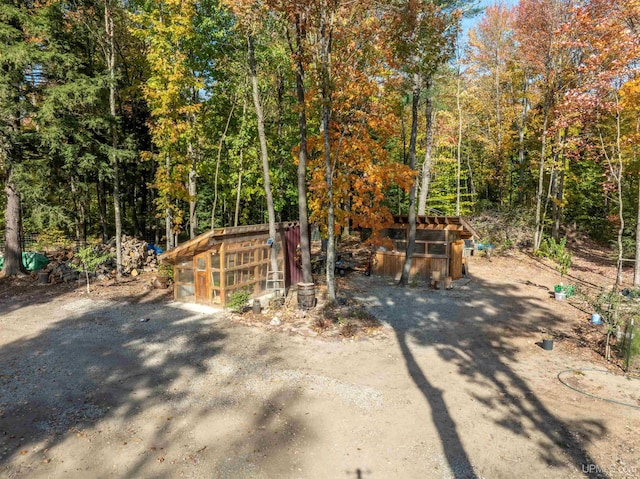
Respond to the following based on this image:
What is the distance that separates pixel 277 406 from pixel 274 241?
305 inches

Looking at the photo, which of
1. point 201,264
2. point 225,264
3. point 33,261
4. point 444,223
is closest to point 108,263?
point 33,261

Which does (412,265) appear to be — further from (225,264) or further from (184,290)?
(184,290)

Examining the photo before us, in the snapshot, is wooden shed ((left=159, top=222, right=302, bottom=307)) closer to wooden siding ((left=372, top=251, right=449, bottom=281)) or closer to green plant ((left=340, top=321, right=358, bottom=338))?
green plant ((left=340, top=321, right=358, bottom=338))

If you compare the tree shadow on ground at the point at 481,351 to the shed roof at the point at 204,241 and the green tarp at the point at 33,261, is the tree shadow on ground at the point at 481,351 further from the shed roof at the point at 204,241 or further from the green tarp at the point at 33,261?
the green tarp at the point at 33,261

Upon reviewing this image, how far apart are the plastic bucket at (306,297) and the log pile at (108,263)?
9015 millimetres

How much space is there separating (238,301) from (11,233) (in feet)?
36.2

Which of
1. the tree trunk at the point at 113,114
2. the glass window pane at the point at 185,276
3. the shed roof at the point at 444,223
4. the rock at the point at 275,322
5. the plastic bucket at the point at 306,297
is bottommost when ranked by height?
the rock at the point at 275,322

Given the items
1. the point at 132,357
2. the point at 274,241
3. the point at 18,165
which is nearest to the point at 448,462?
the point at 132,357

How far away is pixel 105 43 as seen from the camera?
55.9 feet

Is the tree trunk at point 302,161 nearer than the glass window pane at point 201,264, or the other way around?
the tree trunk at point 302,161

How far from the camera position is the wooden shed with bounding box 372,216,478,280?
16828 mm

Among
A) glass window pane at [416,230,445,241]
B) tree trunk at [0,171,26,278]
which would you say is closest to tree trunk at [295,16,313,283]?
glass window pane at [416,230,445,241]

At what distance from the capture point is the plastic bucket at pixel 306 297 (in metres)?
12.9

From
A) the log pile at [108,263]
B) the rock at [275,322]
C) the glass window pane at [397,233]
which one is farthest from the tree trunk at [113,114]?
the glass window pane at [397,233]
